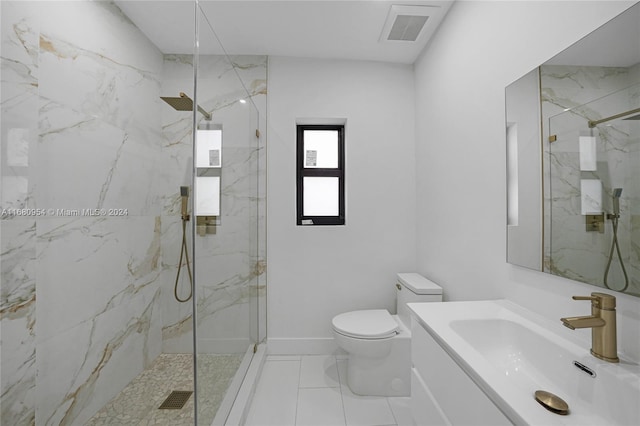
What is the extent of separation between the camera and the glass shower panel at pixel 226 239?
1305 millimetres

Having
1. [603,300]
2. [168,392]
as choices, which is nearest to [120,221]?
[168,392]

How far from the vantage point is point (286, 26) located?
2072 millimetres

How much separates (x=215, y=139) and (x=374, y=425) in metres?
1.83

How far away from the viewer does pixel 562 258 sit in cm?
106

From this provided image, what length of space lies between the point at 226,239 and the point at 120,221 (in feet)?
2.97

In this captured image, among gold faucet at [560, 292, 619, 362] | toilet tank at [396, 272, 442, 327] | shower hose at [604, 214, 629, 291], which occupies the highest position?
shower hose at [604, 214, 629, 291]

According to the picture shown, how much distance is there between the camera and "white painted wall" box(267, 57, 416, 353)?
249cm

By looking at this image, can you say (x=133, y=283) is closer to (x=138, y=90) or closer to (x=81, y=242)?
(x=81, y=242)

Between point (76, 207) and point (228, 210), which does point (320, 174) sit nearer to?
point (228, 210)

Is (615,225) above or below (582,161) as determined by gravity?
below

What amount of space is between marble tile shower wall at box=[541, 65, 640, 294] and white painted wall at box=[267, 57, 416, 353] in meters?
1.43

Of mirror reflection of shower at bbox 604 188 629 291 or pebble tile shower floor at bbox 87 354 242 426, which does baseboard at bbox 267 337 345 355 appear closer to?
pebble tile shower floor at bbox 87 354 242 426

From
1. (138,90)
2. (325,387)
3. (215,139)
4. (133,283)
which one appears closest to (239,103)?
(215,139)

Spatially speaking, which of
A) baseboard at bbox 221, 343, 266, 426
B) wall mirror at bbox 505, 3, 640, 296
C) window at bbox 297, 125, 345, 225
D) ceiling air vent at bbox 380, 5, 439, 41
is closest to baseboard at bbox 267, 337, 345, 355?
baseboard at bbox 221, 343, 266, 426
